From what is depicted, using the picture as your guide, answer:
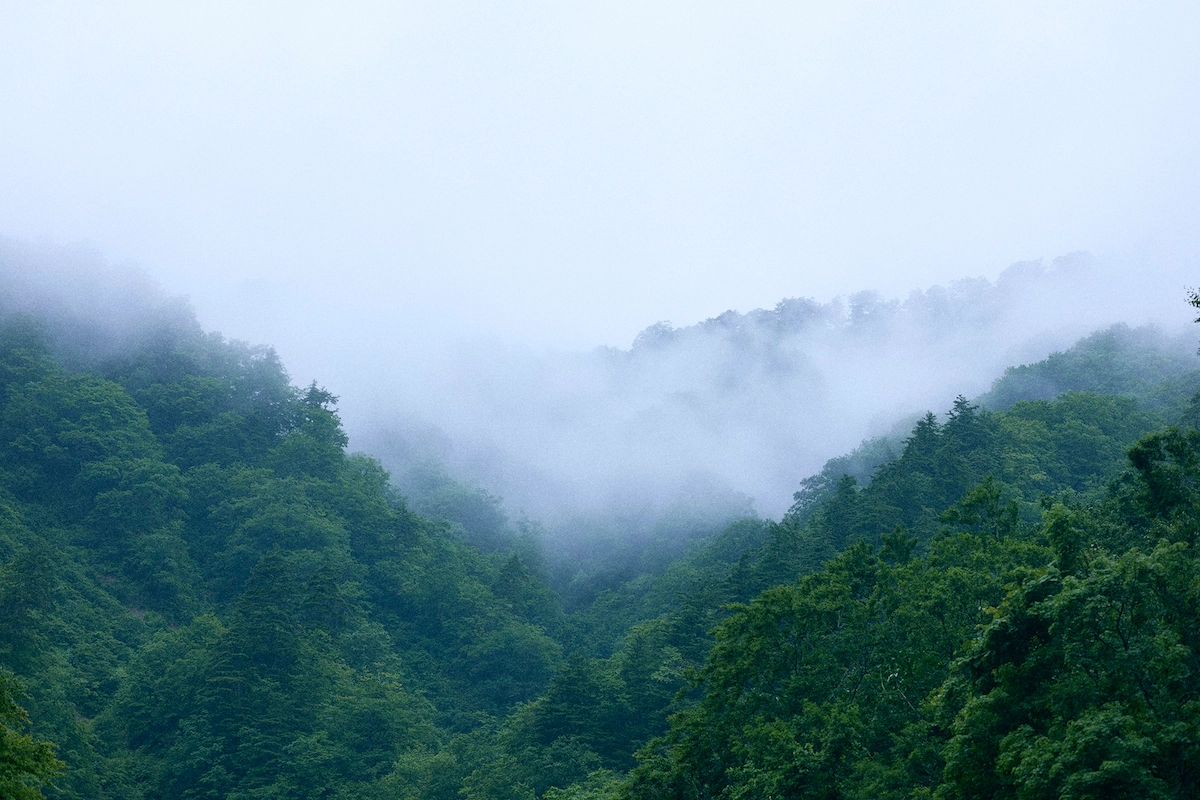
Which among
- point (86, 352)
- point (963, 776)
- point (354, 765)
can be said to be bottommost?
point (963, 776)

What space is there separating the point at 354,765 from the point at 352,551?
74.1ft

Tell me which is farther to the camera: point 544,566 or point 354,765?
point 544,566

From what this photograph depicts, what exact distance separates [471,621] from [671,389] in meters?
59.9

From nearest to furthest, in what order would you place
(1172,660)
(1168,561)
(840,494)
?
(1172,660) < (1168,561) < (840,494)

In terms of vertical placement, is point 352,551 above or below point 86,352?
below

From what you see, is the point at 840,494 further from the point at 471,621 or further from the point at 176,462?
the point at 176,462

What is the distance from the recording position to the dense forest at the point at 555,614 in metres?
18.1

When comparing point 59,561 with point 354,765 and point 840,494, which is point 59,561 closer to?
point 354,765

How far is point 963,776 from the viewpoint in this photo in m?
18.2

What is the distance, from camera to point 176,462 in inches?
2645

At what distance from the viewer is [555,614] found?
224 feet

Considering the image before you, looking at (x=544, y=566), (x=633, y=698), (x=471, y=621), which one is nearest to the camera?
(x=633, y=698)

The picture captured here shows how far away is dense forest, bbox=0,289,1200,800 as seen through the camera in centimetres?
1811

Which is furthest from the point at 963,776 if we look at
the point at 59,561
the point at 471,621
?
the point at 59,561
